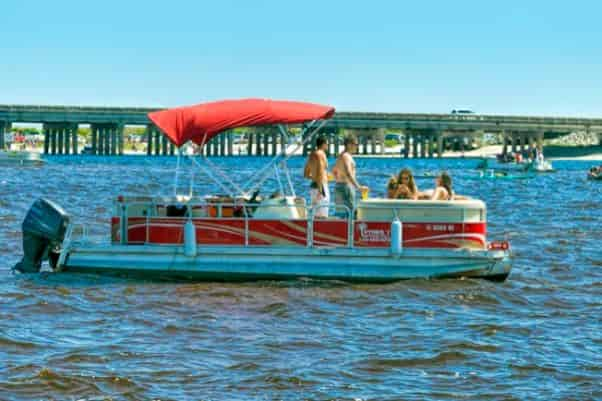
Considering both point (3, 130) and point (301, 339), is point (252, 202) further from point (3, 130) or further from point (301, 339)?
point (3, 130)

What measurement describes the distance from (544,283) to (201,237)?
594 cm

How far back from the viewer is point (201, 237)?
698 inches

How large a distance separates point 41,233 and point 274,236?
382 cm

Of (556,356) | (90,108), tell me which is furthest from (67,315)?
(90,108)

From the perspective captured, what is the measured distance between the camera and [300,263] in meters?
17.5

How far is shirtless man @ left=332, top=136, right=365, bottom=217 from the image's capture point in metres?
17.5

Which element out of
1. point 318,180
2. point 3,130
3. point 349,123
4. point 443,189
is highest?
point 349,123

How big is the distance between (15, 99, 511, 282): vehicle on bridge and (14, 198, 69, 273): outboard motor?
47 cm

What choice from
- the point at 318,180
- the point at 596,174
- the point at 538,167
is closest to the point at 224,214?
the point at 318,180

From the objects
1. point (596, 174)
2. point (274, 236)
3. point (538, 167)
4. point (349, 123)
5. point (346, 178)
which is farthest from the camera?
point (349, 123)

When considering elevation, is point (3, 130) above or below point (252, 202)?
above

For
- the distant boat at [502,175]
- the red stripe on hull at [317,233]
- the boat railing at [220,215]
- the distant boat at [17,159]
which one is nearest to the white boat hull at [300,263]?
the red stripe on hull at [317,233]

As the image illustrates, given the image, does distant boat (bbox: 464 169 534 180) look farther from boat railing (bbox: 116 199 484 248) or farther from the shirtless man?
boat railing (bbox: 116 199 484 248)

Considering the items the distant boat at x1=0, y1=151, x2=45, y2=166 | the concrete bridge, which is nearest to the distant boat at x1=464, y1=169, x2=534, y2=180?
the distant boat at x1=0, y1=151, x2=45, y2=166
